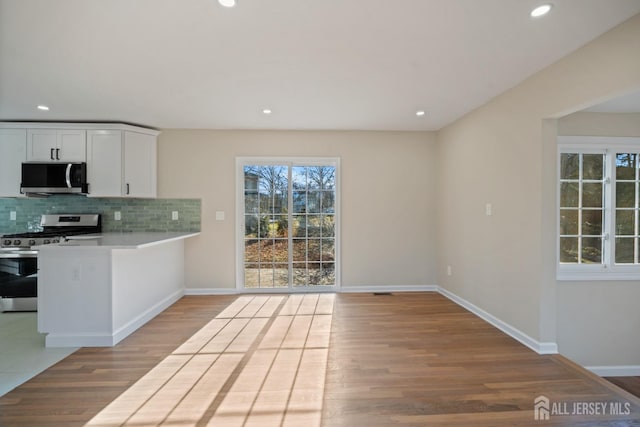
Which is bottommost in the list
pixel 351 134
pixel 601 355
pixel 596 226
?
pixel 601 355

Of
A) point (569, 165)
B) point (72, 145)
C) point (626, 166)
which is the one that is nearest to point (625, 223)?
point (626, 166)

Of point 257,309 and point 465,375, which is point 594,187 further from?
point 257,309

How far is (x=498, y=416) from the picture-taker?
5.88 ft

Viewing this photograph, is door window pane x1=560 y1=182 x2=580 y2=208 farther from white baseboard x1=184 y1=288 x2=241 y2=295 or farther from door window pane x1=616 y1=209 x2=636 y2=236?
white baseboard x1=184 y1=288 x2=241 y2=295

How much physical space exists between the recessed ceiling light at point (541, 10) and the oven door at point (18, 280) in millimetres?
5353

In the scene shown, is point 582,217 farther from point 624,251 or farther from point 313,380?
point 313,380

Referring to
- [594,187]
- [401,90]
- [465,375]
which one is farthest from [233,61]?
[594,187]

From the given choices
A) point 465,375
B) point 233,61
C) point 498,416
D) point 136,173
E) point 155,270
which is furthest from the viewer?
point 136,173

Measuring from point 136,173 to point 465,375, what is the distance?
4456 millimetres

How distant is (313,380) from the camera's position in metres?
2.15

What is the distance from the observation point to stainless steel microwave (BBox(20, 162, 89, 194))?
375 cm

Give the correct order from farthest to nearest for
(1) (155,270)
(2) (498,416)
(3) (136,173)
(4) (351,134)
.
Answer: (4) (351,134)
(3) (136,173)
(1) (155,270)
(2) (498,416)

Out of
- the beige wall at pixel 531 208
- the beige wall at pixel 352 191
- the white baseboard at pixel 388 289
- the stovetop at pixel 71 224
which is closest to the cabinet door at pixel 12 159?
the stovetop at pixel 71 224

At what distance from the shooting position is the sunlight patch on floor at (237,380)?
1781mm
